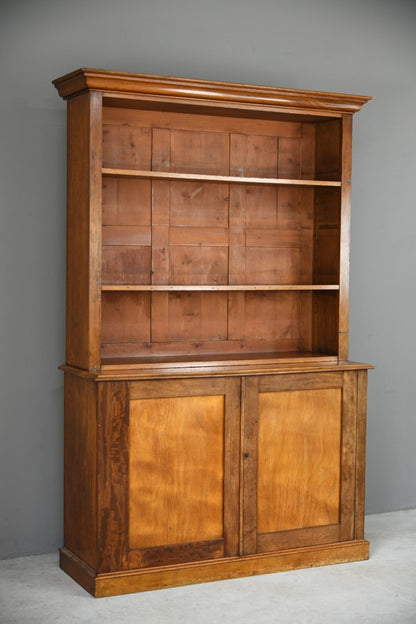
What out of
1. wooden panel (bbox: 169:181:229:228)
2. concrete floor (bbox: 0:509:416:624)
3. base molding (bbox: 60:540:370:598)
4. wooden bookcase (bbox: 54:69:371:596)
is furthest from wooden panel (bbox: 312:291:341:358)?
concrete floor (bbox: 0:509:416:624)

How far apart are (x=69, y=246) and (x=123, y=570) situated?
5.40ft

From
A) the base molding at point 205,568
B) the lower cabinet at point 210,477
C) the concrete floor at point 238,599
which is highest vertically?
the lower cabinet at point 210,477

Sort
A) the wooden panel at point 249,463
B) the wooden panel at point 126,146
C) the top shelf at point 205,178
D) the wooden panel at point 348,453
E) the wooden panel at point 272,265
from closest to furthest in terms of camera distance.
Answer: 1. the top shelf at point 205,178
2. the wooden panel at point 249,463
3. the wooden panel at point 126,146
4. the wooden panel at point 348,453
5. the wooden panel at point 272,265

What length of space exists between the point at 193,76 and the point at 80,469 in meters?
2.27

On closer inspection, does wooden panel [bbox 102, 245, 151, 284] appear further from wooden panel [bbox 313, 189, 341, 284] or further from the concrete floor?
the concrete floor

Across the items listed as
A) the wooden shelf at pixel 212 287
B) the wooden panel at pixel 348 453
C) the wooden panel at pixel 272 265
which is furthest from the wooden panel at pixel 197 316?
the wooden panel at pixel 348 453

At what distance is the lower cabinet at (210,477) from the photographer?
13.1 feet

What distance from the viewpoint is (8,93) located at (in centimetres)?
436

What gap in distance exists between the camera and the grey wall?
441 centimetres

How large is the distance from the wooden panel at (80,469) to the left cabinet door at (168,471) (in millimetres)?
58

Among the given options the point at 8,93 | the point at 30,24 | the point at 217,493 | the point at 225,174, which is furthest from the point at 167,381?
the point at 30,24

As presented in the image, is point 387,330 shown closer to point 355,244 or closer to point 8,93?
point 355,244

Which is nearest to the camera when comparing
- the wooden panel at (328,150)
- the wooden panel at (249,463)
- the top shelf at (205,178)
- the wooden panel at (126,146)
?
the top shelf at (205,178)

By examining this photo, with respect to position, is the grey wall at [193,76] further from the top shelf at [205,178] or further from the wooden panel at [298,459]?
the wooden panel at [298,459]
